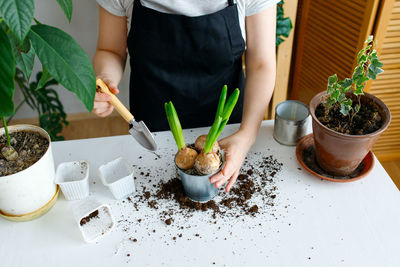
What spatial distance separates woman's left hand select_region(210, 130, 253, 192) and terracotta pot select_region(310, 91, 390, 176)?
0.20 meters

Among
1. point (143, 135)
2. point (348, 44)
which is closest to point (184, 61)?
point (143, 135)

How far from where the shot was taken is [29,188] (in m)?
0.83

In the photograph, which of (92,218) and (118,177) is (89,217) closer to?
(92,218)

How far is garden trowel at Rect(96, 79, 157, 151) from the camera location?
89 centimetres

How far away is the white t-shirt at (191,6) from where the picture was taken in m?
1.11

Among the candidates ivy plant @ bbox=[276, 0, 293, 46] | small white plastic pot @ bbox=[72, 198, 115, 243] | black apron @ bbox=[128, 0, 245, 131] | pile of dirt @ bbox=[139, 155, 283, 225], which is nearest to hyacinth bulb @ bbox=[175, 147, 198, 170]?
pile of dirt @ bbox=[139, 155, 283, 225]

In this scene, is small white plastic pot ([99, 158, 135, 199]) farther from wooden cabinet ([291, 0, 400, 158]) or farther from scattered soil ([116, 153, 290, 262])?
wooden cabinet ([291, 0, 400, 158])

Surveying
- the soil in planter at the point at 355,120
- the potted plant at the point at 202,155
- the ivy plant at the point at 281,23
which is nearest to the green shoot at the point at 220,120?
the potted plant at the point at 202,155

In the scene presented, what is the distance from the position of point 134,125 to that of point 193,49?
375 mm

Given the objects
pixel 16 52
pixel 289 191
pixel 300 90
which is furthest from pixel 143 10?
pixel 300 90

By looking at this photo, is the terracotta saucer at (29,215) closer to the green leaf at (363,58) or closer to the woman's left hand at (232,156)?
the woman's left hand at (232,156)

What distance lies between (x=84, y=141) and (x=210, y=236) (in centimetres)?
54

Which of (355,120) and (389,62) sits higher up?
(355,120)

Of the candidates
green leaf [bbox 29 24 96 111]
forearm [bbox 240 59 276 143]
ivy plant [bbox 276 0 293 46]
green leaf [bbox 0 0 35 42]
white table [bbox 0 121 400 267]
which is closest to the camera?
green leaf [bbox 0 0 35 42]
